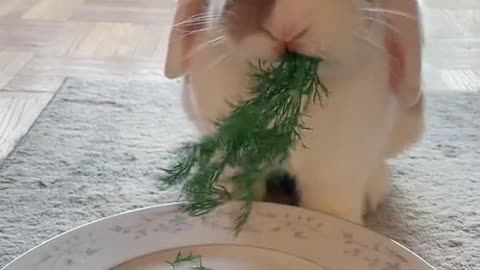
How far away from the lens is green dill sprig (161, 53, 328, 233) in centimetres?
86

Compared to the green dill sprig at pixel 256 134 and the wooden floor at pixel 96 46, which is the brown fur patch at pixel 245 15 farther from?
the wooden floor at pixel 96 46

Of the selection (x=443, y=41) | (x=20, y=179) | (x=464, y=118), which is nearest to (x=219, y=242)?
(x=20, y=179)

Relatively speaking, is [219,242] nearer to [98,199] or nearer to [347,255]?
[347,255]

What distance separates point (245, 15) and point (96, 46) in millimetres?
1189

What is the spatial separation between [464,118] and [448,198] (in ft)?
1.07

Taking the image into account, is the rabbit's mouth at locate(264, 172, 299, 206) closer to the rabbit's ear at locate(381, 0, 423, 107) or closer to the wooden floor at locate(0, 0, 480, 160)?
the rabbit's ear at locate(381, 0, 423, 107)

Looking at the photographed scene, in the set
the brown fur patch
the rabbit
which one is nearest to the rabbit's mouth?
the rabbit

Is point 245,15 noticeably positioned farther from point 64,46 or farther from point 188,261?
point 64,46

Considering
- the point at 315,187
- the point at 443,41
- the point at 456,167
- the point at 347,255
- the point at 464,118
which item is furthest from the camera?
the point at 443,41

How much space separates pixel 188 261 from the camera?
0.98m

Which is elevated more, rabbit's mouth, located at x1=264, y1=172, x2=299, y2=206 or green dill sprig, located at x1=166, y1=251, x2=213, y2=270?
green dill sprig, located at x1=166, y1=251, x2=213, y2=270

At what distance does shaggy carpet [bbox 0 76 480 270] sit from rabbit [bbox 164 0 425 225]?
0.48 feet

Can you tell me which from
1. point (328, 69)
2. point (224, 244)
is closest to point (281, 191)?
point (224, 244)

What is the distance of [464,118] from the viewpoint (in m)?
1.59
